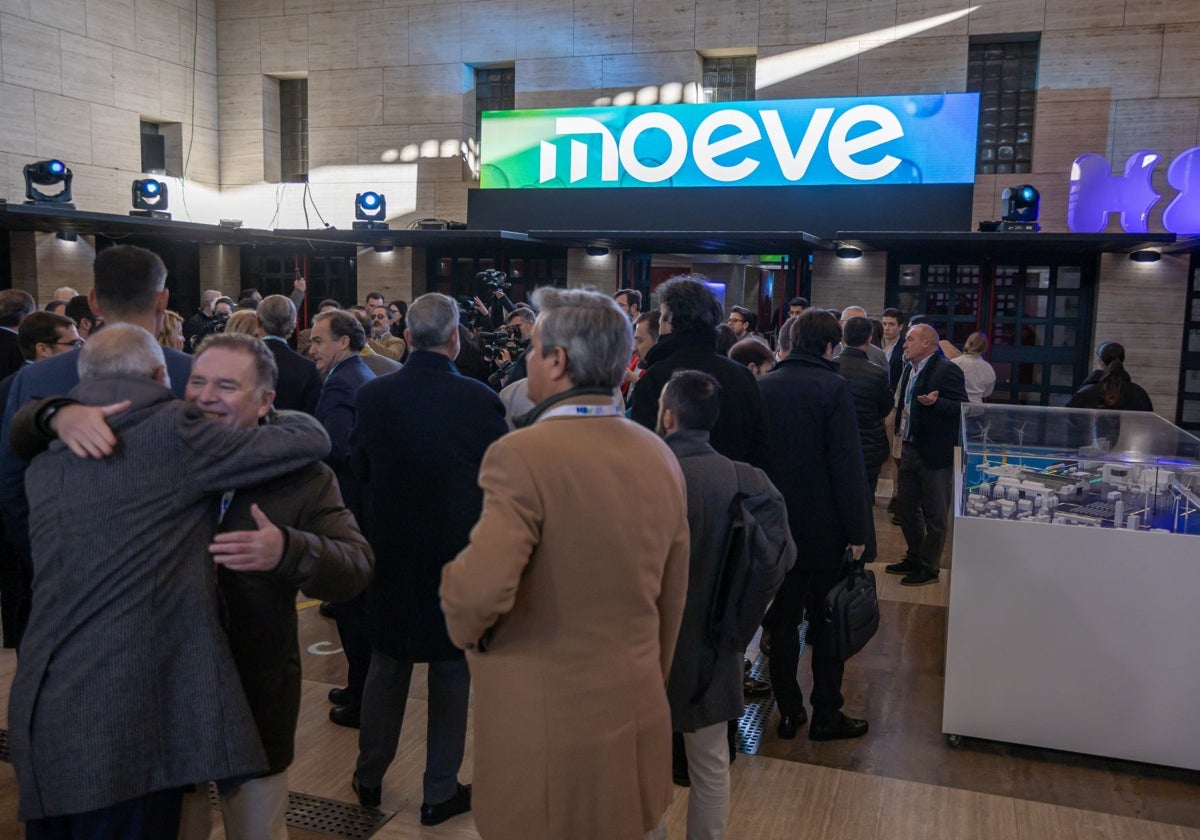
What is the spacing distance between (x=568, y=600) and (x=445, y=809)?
1.75m

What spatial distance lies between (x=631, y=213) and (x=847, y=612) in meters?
9.16

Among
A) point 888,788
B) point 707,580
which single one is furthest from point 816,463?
point 707,580

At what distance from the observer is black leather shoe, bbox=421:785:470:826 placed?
11.0 ft

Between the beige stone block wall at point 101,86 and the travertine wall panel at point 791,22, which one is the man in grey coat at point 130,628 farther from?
the beige stone block wall at point 101,86

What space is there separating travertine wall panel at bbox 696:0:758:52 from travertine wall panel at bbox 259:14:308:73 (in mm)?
6194

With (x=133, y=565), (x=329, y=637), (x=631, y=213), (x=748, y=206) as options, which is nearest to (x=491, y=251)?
(x=631, y=213)

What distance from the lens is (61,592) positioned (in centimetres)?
193

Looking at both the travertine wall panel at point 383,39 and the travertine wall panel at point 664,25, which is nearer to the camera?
the travertine wall panel at point 664,25

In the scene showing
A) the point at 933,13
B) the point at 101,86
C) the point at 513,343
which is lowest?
the point at 513,343

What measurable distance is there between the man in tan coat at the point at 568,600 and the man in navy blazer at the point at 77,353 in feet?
4.82

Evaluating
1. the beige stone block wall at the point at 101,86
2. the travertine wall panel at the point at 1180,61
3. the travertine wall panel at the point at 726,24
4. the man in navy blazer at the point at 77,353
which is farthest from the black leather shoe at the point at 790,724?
the beige stone block wall at the point at 101,86

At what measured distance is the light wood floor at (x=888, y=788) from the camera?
3.42 m

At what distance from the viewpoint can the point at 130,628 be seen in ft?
6.36

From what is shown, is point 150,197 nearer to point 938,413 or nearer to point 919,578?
point 938,413
